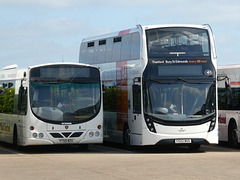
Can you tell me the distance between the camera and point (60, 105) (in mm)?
23797

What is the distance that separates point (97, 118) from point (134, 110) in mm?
1366

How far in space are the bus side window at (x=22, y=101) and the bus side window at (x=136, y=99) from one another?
3678mm

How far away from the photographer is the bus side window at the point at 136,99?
24.1m

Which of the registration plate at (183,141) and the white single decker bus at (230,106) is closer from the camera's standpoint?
the registration plate at (183,141)

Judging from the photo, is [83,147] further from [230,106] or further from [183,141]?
[230,106]

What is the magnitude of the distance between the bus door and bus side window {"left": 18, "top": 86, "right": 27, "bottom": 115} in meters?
3.68

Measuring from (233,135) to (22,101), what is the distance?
25.9 feet

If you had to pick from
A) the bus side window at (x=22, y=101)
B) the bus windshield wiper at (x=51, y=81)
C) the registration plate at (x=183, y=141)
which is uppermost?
the bus windshield wiper at (x=51, y=81)

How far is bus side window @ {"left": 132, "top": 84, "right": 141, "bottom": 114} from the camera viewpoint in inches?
948

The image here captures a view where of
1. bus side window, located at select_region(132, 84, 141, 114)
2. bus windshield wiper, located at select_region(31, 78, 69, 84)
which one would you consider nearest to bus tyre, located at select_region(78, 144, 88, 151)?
bus side window, located at select_region(132, 84, 141, 114)

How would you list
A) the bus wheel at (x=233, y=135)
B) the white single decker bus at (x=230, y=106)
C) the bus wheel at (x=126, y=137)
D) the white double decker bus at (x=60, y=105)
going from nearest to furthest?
the white double decker bus at (x=60, y=105) → the bus wheel at (x=126, y=137) → the white single decker bus at (x=230, y=106) → the bus wheel at (x=233, y=135)

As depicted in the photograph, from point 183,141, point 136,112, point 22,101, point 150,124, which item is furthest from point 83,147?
point 183,141

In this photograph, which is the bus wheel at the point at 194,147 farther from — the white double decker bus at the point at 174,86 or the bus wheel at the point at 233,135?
the white double decker bus at the point at 174,86

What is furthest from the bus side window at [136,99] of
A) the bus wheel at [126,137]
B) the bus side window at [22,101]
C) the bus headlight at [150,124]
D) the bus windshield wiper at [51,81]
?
the bus side window at [22,101]
